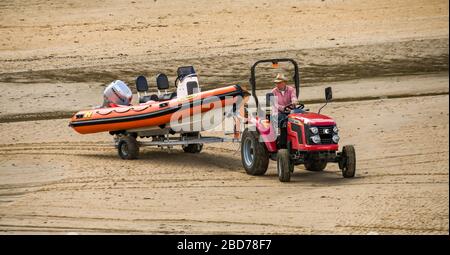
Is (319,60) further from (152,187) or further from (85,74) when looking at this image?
(152,187)

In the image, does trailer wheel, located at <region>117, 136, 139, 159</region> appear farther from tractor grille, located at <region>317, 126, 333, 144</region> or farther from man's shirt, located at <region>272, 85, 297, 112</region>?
tractor grille, located at <region>317, 126, 333, 144</region>

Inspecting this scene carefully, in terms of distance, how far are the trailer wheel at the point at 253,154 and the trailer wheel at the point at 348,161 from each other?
1.14 metres

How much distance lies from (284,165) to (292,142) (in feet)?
1.49

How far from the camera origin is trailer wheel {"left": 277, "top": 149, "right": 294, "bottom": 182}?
1648 cm

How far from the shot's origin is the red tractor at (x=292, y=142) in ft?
54.0

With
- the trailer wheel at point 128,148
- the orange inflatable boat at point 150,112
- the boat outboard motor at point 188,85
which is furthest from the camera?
the trailer wheel at point 128,148

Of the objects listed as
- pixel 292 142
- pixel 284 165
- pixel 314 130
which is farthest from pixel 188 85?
pixel 314 130

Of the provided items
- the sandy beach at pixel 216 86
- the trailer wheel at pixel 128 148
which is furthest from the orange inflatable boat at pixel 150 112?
the sandy beach at pixel 216 86

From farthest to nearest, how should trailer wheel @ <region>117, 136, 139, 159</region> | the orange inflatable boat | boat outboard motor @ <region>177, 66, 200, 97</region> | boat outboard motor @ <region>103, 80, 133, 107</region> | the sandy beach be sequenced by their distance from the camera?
boat outboard motor @ <region>103, 80, 133, 107</region> → trailer wheel @ <region>117, 136, 139, 159</region> → boat outboard motor @ <region>177, 66, 200, 97</region> → the orange inflatable boat → the sandy beach

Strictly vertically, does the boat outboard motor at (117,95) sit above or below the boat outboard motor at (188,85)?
below

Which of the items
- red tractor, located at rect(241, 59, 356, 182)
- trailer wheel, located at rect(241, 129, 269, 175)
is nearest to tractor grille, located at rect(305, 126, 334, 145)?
red tractor, located at rect(241, 59, 356, 182)

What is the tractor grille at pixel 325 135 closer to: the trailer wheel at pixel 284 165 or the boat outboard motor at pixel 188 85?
the trailer wheel at pixel 284 165

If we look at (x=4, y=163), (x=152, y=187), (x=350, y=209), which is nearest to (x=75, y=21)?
(x=4, y=163)

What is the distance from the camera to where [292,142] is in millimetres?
16797
